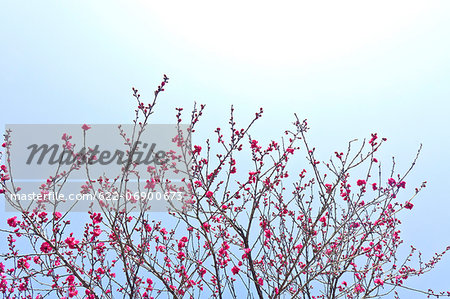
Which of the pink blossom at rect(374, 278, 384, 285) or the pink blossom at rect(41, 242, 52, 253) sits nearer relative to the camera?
the pink blossom at rect(41, 242, 52, 253)

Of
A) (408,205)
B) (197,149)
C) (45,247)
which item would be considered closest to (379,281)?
(408,205)

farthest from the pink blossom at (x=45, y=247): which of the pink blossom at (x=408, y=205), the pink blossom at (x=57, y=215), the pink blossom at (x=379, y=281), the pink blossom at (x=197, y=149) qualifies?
the pink blossom at (x=408, y=205)

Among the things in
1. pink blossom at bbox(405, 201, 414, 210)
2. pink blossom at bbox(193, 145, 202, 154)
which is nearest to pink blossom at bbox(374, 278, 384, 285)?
pink blossom at bbox(405, 201, 414, 210)

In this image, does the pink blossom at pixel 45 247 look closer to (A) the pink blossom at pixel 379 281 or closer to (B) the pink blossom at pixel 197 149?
(B) the pink blossom at pixel 197 149

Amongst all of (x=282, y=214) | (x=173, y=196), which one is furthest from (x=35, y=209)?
(x=282, y=214)

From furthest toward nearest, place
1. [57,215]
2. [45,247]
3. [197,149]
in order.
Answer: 1. [197,149]
2. [57,215]
3. [45,247]

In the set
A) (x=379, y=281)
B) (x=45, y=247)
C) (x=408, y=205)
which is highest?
(x=408, y=205)

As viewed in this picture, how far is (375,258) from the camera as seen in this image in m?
5.36

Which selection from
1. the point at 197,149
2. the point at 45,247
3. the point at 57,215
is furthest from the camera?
the point at 197,149

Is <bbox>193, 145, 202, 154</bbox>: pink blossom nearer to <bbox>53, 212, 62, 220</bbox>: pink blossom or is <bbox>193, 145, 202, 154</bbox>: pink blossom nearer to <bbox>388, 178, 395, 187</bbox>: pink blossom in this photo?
<bbox>53, 212, 62, 220</bbox>: pink blossom

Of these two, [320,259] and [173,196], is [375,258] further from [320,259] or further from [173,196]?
[173,196]

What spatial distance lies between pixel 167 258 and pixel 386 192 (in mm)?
3598

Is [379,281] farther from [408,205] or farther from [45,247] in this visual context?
[45,247]

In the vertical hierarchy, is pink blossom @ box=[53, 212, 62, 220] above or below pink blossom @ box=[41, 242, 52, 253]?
above
